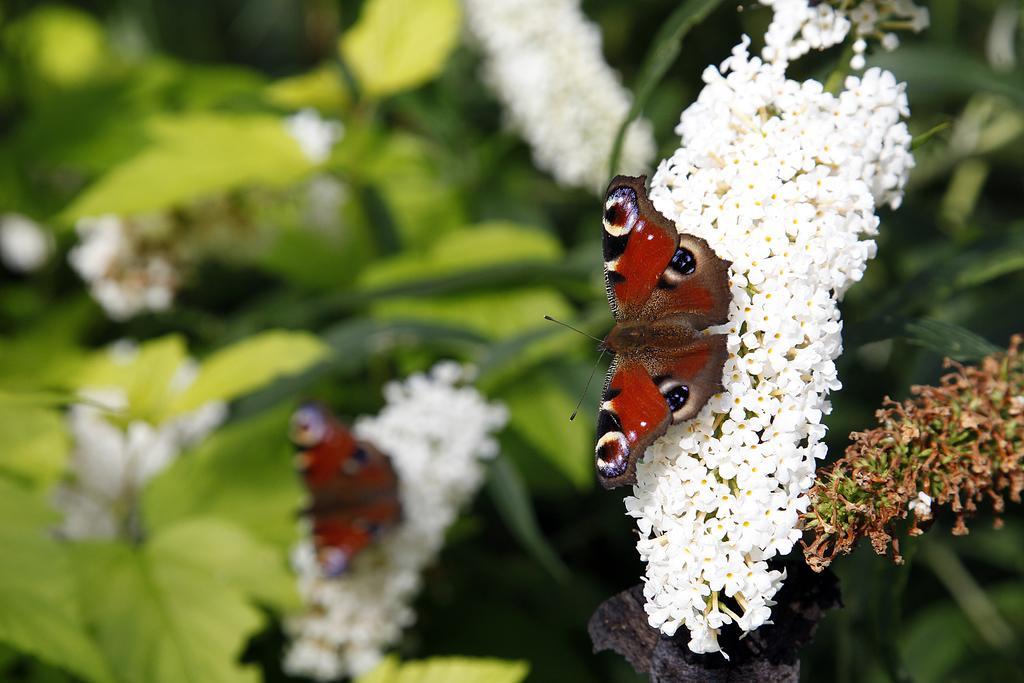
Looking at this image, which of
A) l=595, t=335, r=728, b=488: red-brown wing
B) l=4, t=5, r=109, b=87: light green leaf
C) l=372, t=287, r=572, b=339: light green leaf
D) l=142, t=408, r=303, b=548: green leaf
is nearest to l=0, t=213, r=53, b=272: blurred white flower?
l=4, t=5, r=109, b=87: light green leaf

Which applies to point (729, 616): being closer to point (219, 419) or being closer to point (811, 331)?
point (811, 331)

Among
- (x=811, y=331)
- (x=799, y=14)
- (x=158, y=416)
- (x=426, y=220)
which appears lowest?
(x=811, y=331)

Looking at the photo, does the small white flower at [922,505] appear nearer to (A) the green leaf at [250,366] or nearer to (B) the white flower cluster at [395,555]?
(B) the white flower cluster at [395,555]

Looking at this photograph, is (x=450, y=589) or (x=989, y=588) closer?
(x=450, y=589)

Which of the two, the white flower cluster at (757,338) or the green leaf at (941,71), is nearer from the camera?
the white flower cluster at (757,338)

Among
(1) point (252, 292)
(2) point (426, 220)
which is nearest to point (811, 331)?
(2) point (426, 220)

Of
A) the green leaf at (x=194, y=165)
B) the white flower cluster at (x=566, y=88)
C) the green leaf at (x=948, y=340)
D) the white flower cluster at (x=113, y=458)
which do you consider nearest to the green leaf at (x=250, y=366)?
the white flower cluster at (x=113, y=458)
